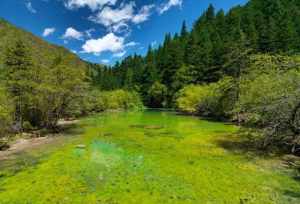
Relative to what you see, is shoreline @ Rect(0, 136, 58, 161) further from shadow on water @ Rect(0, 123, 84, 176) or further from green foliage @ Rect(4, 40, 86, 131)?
green foliage @ Rect(4, 40, 86, 131)

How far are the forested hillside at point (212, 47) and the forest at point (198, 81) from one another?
0.21m

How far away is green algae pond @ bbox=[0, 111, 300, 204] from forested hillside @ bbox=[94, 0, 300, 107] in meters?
30.5

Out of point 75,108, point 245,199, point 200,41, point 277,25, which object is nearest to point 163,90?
point 200,41

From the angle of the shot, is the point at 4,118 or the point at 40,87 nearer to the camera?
the point at 4,118

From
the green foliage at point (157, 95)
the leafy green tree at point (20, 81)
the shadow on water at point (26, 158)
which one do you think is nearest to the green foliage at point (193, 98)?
the green foliage at point (157, 95)

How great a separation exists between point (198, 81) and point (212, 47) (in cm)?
890

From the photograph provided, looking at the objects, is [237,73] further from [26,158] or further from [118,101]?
[118,101]

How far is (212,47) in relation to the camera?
52688 mm

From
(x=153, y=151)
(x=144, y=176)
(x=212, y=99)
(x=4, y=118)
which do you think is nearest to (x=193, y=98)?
(x=212, y=99)

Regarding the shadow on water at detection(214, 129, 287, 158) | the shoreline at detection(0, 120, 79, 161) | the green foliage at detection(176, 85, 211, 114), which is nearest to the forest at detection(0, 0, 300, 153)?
the green foliage at detection(176, 85, 211, 114)

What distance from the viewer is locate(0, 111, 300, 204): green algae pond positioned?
6902 millimetres

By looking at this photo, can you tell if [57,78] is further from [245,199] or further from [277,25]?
[277,25]

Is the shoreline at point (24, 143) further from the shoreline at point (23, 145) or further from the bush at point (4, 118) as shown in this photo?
the bush at point (4, 118)

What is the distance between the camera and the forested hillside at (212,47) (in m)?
42.9
